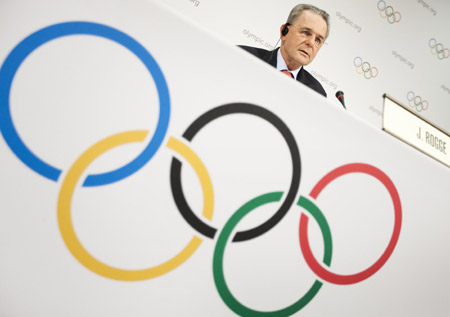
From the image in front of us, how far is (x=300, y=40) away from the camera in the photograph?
6.94 ft

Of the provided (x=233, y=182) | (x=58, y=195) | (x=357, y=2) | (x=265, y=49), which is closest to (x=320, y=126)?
(x=233, y=182)

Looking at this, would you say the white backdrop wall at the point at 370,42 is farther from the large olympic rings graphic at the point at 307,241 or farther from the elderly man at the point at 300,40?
the large olympic rings graphic at the point at 307,241

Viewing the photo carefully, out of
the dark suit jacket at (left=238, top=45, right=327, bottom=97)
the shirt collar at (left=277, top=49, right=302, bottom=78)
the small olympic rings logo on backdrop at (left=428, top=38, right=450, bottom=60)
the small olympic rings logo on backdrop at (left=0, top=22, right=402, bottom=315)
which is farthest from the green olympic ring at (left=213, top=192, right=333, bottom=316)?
the small olympic rings logo on backdrop at (left=428, top=38, right=450, bottom=60)

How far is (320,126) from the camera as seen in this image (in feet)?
2.07

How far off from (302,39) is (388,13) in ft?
3.07

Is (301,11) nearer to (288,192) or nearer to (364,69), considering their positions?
(364,69)

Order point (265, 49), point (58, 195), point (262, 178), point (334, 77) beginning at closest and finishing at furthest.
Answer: point (58, 195) < point (262, 178) < point (265, 49) < point (334, 77)

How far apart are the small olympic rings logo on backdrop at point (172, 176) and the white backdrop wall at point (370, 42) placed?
1.57m

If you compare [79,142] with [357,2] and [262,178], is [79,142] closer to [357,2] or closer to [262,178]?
[262,178]

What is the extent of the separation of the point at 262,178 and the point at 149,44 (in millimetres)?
264

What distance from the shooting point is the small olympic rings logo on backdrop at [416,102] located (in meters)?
2.80

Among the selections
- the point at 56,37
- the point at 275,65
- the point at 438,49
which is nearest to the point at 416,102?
the point at 438,49

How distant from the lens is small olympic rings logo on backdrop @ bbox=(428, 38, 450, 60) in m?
2.91

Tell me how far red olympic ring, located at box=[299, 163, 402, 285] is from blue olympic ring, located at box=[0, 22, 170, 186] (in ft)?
0.93
